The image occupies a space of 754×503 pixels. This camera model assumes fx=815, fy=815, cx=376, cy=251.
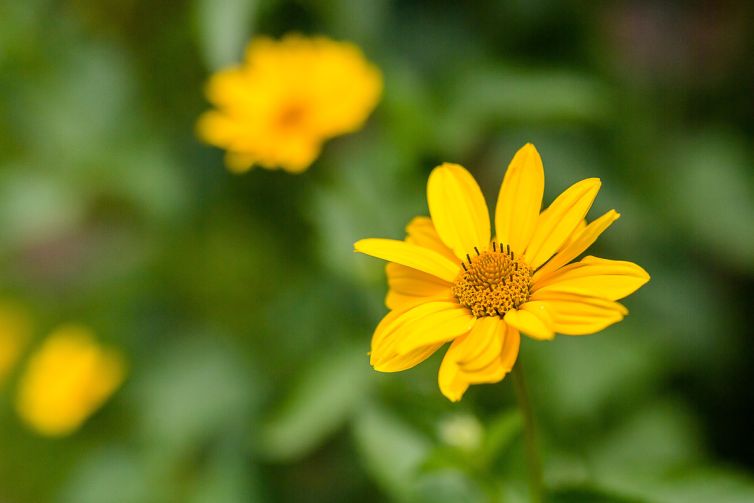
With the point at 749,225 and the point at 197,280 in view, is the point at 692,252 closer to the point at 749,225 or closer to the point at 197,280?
the point at 749,225

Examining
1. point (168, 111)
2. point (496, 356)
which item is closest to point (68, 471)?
point (168, 111)

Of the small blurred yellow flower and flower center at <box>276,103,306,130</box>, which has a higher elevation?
flower center at <box>276,103,306,130</box>

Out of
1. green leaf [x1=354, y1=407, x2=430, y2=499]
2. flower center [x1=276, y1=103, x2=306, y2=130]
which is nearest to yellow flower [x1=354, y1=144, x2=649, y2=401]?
green leaf [x1=354, y1=407, x2=430, y2=499]

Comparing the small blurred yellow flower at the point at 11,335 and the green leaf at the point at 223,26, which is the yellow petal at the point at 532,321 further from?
the small blurred yellow flower at the point at 11,335

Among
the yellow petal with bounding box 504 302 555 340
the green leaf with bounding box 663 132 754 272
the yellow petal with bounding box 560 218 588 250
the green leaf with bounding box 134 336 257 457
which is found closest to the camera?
the yellow petal with bounding box 504 302 555 340

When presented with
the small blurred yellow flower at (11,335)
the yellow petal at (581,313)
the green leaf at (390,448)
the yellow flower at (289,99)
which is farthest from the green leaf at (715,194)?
the small blurred yellow flower at (11,335)

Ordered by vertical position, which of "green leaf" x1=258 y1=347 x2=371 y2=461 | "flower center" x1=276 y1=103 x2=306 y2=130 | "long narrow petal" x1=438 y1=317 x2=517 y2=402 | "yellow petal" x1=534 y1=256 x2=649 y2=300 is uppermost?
"flower center" x1=276 y1=103 x2=306 y2=130

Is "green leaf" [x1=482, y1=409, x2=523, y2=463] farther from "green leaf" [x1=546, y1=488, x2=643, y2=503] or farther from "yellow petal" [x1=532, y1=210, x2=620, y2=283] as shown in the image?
"yellow petal" [x1=532, y1=210, x2=620, y2=283]
